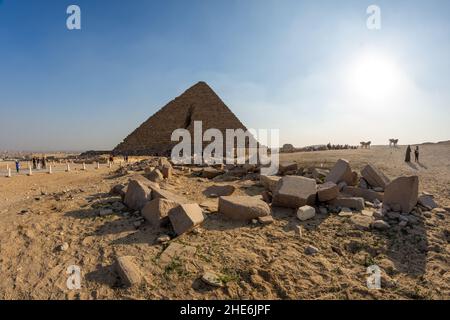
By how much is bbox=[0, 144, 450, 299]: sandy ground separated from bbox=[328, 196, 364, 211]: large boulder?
0.59m

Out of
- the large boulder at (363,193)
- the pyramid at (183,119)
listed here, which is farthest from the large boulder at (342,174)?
the pyramid at (183,119)

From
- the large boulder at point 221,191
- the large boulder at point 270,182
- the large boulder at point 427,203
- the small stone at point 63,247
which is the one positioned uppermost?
the large boulder at point 270,182

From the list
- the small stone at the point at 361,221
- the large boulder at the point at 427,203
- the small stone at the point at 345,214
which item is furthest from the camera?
the large boulder at the point at 427,203

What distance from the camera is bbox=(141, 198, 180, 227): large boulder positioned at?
4195mm

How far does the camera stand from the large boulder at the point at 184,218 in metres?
3.96

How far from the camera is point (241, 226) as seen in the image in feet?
14.3

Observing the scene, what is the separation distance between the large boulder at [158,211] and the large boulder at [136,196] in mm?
360

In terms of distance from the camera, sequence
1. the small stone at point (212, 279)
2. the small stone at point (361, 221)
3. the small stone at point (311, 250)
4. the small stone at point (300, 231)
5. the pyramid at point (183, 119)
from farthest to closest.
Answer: the pyramid at point (183, 119), the small stone at point (361, 221), the small stone at point (300, 231), the small stone at point (311, 250), the small stone at point (212, 279)

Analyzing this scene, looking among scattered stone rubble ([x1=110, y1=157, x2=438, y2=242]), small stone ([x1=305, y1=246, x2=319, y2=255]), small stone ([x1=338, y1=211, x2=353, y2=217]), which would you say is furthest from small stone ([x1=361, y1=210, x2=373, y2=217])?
small stone ([x1=305, y1=246, x2=319, y2=255])

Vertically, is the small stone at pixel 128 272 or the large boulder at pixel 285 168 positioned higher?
the large boulder at pixel 285 168

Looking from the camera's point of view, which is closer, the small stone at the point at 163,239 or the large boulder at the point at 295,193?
the small stone at the point at 163,239

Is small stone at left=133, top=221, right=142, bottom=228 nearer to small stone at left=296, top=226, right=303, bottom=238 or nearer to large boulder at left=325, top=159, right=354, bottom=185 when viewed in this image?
small stone at left=296, top=226, right=303, bottom=238

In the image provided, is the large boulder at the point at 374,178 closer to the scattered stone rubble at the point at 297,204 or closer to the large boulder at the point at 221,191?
the scattered stone rubble at the point at 297,204

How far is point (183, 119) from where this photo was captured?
41.2 metres
